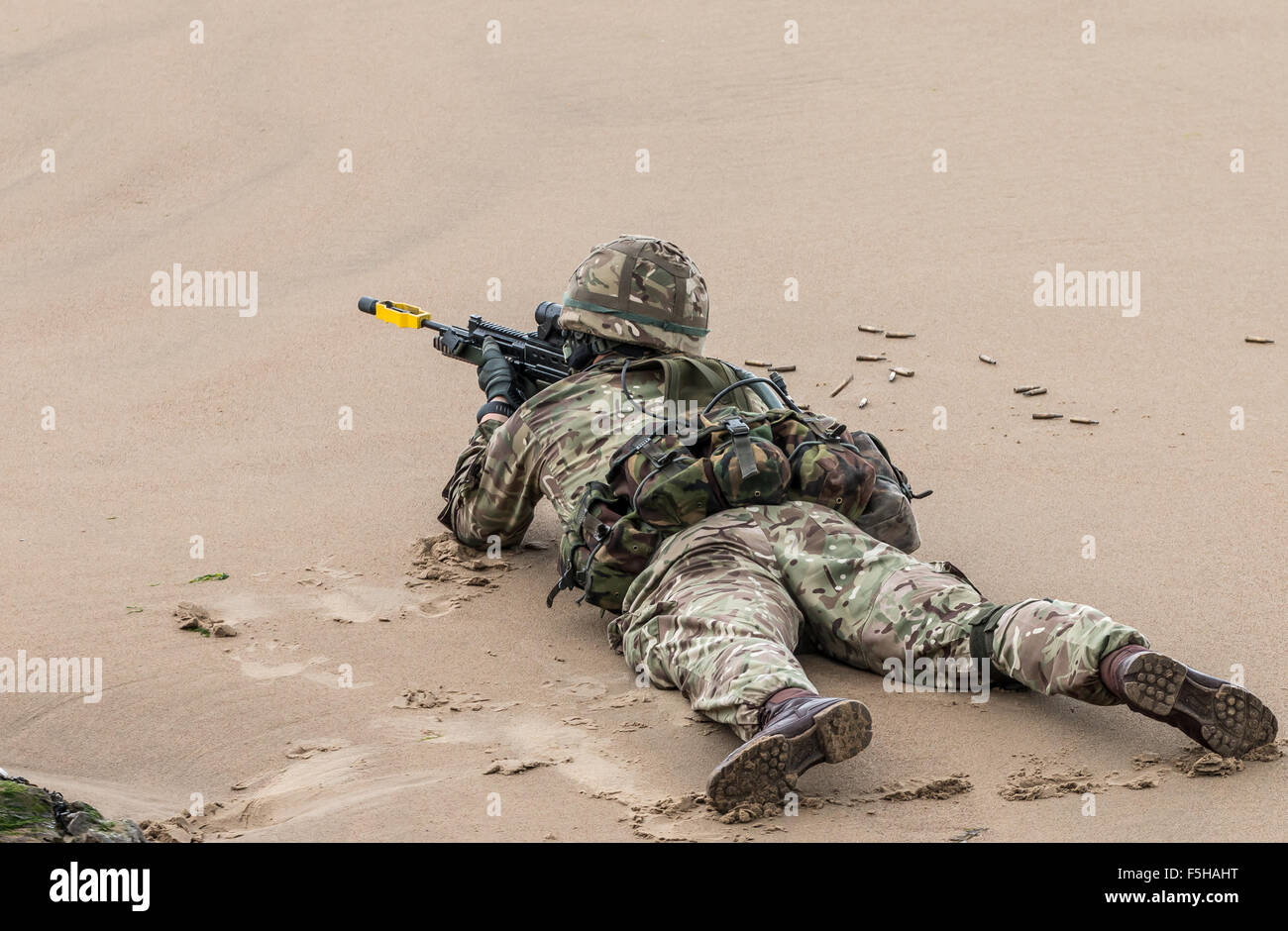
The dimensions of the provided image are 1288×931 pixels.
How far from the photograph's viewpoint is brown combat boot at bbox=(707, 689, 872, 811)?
355 cm

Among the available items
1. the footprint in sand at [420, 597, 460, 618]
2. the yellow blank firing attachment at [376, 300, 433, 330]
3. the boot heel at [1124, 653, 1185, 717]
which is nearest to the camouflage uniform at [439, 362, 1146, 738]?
the boot heel at [1124, 653, 1185, 717]

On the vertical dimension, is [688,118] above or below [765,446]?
above

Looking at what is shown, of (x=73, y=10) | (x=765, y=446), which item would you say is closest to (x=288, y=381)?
(x=765, y=446)

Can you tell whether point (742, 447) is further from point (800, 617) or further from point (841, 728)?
point (841, 728)

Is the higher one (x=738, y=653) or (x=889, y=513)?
(x=889, y=513)

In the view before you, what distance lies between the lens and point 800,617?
450 cm

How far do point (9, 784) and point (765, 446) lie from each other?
2.31 meters

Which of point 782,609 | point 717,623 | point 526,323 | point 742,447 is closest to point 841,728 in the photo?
point 717,623

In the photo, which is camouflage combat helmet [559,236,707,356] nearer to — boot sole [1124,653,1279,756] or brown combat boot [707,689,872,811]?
brown combat boot [707,689,872,811]

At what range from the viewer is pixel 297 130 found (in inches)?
469

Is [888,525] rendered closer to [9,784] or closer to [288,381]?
[9,784]

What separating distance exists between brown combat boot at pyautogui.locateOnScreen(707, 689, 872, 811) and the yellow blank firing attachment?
343 centimetres

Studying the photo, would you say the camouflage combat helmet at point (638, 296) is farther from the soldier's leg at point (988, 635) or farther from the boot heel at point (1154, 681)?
the boot heel at point (1154, 681)

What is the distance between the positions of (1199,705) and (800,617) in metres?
1.18
